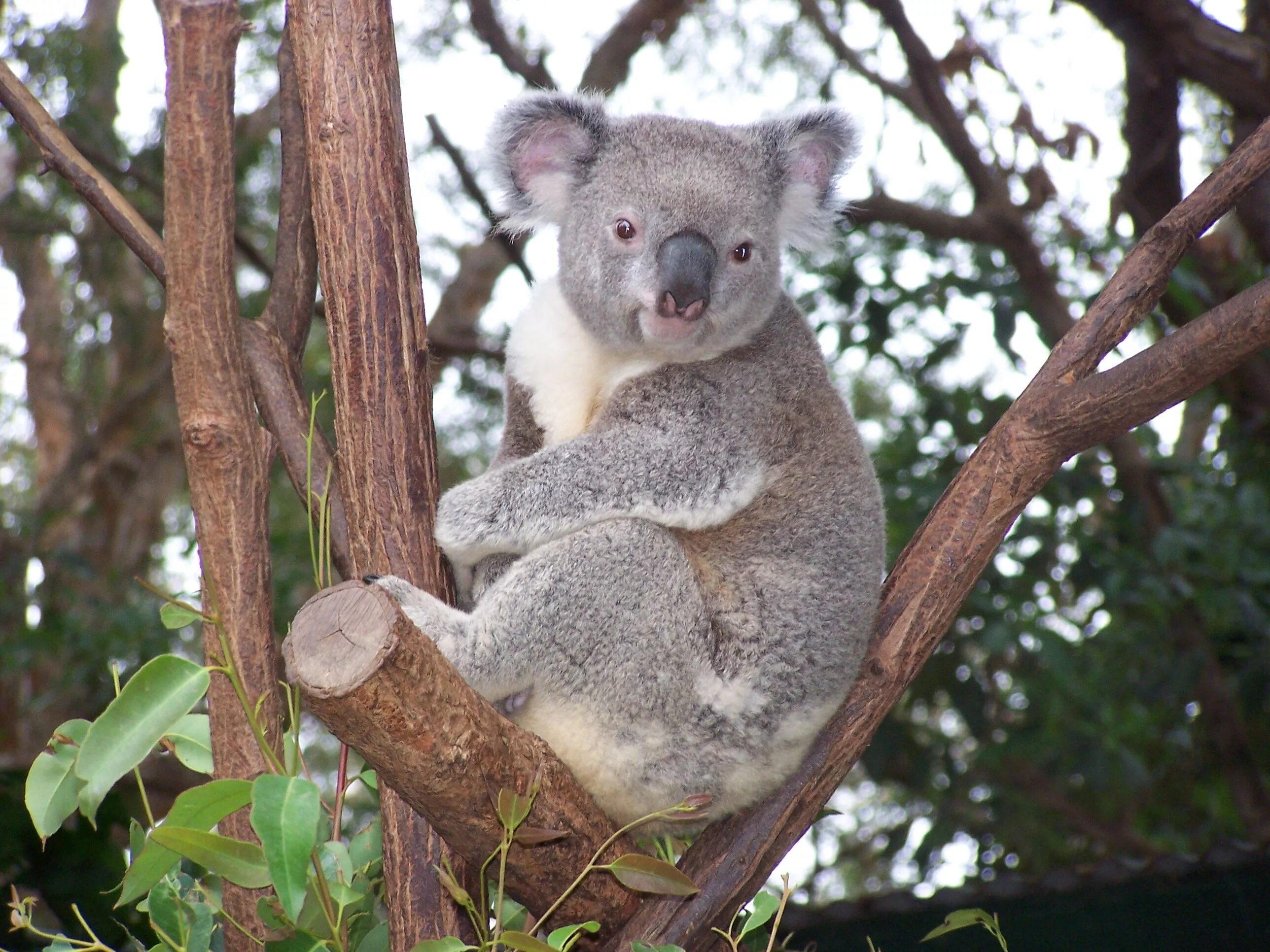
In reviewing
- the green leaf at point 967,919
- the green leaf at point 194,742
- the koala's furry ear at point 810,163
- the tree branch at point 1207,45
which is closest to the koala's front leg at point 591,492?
the green leaf at point 194,742

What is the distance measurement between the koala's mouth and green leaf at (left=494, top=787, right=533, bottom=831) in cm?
101

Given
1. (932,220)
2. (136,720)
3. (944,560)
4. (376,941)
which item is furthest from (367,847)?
(932,220)

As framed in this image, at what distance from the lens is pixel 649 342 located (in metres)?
2.48

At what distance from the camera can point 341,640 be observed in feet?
5.24

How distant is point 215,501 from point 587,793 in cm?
89

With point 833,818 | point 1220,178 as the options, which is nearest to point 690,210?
point 1220,178

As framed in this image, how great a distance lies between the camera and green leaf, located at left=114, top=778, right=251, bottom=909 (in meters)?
1.59

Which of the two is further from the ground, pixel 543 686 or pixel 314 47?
pixel 314 47

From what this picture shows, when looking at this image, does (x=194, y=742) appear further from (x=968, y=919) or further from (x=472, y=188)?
(x=472, y=188)

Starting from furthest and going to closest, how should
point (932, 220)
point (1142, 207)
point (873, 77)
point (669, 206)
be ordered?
point (873, 77), point (1142, 207), point (932, 220), point (669, 206)

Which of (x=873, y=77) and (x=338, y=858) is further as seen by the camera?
(x=873, y=77)

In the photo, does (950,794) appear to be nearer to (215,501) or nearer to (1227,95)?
→ (1227,95)

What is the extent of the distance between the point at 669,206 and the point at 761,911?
4.70 feet

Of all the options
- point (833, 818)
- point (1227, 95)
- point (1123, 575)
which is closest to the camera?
point (1123, 575)
